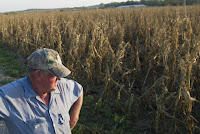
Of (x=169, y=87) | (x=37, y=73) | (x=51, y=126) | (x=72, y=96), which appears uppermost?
(x=37, y=73)

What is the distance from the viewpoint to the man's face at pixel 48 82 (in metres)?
1.67

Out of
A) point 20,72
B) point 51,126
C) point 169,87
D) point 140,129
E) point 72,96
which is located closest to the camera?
point 51,126

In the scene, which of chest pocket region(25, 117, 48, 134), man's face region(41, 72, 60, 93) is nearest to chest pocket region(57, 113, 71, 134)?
chest pocket region(25, 117, 48, 134)

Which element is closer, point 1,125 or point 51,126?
point 51,126

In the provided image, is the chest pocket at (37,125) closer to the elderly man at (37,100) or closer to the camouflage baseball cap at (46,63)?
the elderly man at (37,100)

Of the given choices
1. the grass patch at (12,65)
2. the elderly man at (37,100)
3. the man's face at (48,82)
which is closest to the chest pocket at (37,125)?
the elderly man at (37,100)

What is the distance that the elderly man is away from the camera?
1588 mm

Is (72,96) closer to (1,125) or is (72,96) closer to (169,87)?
(1,125)

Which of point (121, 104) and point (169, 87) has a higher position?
point (169, 87)

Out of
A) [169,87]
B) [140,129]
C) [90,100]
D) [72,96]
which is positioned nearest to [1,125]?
[90,100]

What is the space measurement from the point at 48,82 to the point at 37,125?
1.10ft

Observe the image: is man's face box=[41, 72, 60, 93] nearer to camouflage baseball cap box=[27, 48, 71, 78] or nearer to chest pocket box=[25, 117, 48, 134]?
camouflage baseball cap box=[27, 48, 71, 78]

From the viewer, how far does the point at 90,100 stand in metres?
3.75

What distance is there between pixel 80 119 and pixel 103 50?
1545mm
